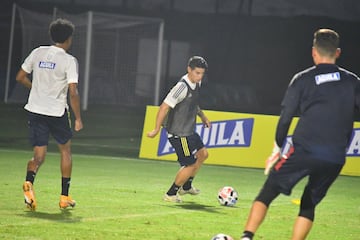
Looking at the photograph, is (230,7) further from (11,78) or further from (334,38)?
(334,38)

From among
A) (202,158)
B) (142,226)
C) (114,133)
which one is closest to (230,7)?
(114,133)

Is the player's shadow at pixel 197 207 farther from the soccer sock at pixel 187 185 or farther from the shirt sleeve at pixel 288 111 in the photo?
the shirt sleeve at pixel 288 111

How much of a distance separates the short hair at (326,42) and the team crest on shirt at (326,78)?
168mm

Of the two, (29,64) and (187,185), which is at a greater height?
(29,64)

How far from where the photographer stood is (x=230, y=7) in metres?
39.0

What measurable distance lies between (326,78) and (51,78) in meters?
3.70

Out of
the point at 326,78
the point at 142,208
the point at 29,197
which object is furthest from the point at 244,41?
the point at 326,78

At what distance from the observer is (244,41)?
38812 mm

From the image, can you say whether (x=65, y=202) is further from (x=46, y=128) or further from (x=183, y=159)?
(x=183, y=159)

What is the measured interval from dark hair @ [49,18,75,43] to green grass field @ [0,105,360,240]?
6.25 ft

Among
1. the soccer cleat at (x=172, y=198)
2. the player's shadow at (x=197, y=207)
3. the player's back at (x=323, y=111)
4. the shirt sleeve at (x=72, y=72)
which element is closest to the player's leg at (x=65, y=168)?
the shirt sleeve at (x=72, y=72)

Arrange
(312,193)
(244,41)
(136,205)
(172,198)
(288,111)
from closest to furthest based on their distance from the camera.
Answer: (288,111), (312,193), (136,205), (172,198), (244,41)

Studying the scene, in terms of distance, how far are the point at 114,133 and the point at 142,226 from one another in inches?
576

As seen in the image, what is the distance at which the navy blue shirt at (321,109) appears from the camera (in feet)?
27.0
